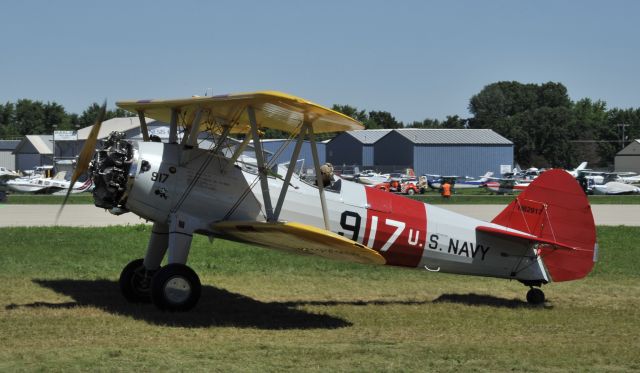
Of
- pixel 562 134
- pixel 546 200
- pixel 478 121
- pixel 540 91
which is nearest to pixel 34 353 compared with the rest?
pixel 546 200

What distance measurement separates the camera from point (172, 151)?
9.95m

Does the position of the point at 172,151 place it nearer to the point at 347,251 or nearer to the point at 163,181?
the point at 163,181

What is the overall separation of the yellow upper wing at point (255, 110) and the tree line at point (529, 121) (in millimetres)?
72371

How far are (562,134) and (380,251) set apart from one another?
3952 inches

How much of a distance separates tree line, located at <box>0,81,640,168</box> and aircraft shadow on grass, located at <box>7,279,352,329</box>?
235 ft

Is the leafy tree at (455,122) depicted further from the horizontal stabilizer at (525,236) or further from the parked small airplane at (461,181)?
the horizontal stabilizer at (525,236)

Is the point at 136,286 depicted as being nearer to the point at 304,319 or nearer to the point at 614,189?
the point at 304,319

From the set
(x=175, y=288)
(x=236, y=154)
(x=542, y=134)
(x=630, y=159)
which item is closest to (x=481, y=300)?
(x=236, y=154)

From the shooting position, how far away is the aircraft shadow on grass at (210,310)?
9.38 metres

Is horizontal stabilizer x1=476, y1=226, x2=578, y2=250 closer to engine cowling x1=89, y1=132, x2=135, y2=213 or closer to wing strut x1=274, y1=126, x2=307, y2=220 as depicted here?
wing strut x1=274, y1=126, x2=307, y2=220

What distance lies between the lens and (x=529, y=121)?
108 meters

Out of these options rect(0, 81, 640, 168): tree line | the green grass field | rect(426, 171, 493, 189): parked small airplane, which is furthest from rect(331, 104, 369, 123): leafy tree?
the green grass field

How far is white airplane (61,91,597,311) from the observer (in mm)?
9461

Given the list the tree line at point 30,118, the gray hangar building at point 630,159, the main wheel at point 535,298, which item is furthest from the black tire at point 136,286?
the tree line at point 30,118
